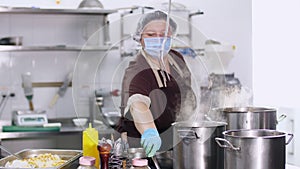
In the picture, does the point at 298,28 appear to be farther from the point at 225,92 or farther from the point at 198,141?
the point at 198,141

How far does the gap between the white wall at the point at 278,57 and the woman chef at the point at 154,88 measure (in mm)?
1706

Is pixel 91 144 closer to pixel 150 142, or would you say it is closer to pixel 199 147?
pixel 150 142

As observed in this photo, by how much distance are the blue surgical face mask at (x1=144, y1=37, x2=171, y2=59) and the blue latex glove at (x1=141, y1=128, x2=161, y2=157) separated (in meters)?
0.33

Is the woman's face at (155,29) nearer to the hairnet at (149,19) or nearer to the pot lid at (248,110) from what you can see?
the hairnet at (149,19)

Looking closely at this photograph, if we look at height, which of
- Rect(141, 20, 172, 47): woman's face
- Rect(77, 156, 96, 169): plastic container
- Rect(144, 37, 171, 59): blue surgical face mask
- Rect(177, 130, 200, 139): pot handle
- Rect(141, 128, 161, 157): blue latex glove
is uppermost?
Rect(141, 20, 172, 47): woman's face

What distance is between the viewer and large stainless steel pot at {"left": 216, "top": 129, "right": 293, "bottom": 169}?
1439 millimetres

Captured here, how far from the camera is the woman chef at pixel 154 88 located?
1838mm

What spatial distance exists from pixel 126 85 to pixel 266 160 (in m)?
0.75

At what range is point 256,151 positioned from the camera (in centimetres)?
144

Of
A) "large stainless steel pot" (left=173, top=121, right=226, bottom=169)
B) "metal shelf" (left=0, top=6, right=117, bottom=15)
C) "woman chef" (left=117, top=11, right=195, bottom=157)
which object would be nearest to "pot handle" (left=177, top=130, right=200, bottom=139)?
"large stainless steel pot" (left=173, top=121, right=226, bottom=169)

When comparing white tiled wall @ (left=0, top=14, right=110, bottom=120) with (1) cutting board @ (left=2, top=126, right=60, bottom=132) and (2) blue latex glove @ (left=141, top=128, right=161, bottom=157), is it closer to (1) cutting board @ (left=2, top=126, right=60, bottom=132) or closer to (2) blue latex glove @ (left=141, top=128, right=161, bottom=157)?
(1) cutting board @ (left=2, top=126, right=60, bottom=132)

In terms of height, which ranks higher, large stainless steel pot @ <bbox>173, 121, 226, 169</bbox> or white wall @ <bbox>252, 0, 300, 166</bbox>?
white wall @ <bbox>252, 0, 300, 166</bbox>

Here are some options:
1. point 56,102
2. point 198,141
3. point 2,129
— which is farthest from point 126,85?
point 56,102

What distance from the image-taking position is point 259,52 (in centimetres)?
414
